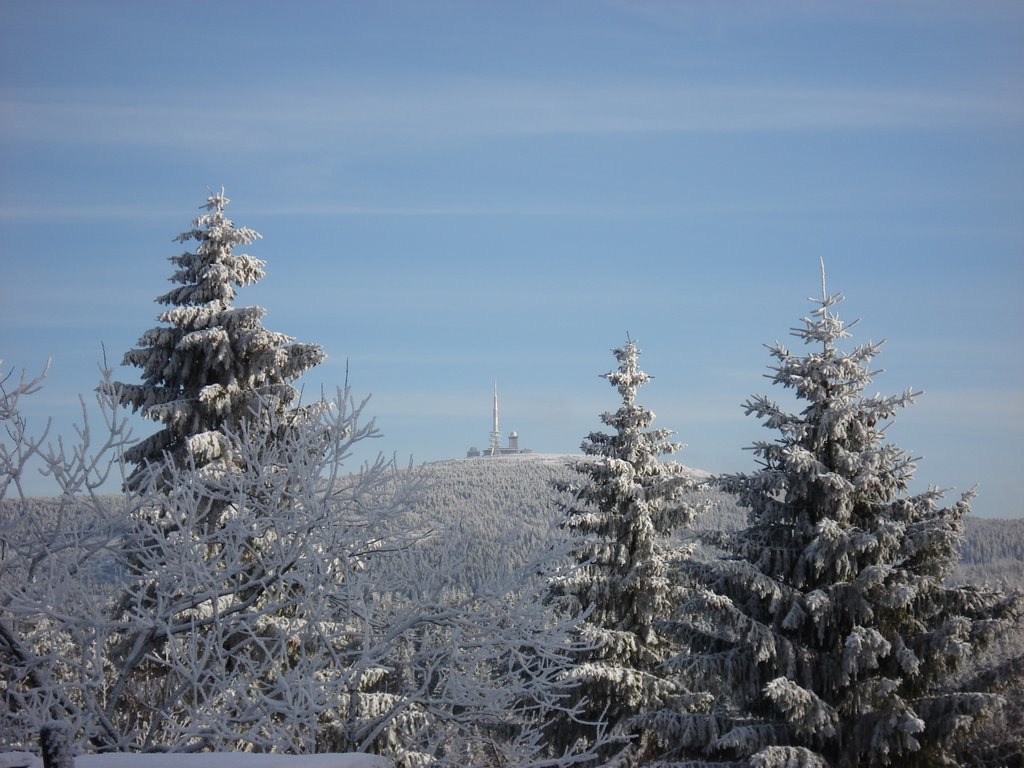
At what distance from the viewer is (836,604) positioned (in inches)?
724

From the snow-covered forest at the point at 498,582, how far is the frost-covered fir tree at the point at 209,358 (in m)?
0.06

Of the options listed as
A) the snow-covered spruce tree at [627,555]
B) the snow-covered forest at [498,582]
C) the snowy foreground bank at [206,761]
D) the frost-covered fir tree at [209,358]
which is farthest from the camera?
the snow-covered spruce tree at [627,555]

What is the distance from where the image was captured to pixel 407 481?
1088 centimetres

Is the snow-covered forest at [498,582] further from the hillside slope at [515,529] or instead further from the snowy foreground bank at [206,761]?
the snowy foreground bank at [206,761]

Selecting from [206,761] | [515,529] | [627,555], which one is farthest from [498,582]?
[627,555]

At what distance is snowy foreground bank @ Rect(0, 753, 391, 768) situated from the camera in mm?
4086

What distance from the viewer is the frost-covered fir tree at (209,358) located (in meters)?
17.5

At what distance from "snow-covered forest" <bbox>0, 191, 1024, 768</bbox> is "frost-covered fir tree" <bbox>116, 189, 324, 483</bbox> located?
2.2 inches

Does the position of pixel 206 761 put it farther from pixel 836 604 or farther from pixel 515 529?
pixel 836 604

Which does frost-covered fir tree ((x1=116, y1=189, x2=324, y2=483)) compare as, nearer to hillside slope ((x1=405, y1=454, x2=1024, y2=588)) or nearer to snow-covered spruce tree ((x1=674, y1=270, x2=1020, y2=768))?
hillside slope ((x1=405, y1=454, x2=1024, y2=588))

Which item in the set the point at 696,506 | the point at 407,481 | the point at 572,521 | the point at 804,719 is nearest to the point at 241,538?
the point at 407,481

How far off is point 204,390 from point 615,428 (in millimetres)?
10110

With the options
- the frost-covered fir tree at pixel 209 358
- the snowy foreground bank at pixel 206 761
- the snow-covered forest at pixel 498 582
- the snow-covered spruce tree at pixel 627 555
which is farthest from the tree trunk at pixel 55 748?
the snow-covered spruce tree at pixel 627 555

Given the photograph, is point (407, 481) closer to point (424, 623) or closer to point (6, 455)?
point (424, 623)
